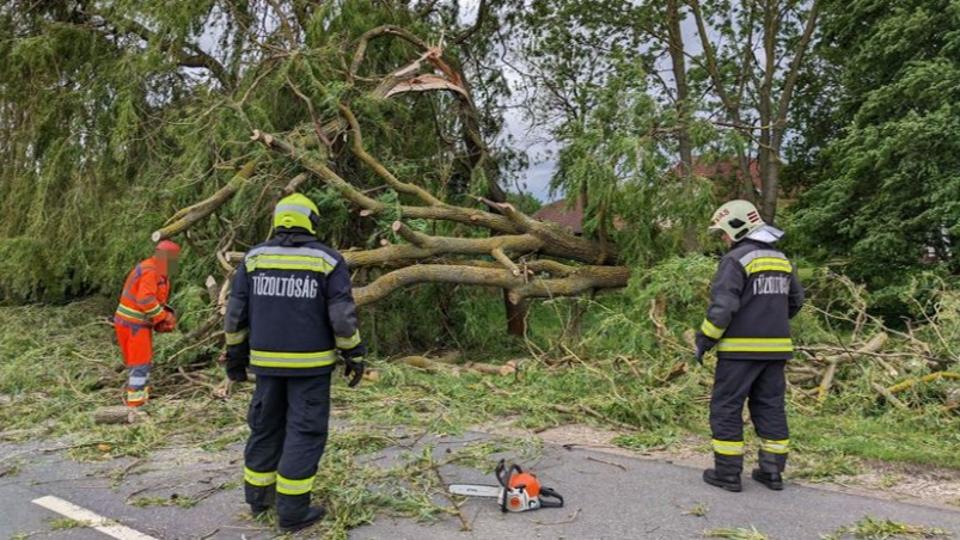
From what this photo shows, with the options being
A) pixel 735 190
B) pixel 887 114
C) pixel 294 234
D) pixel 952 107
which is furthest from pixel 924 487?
pixel 735 190

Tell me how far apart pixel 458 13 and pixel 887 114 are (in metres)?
6.59

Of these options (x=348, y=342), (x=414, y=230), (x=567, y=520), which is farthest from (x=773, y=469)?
(x=414, y=230)

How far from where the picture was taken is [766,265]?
3676 millimetres

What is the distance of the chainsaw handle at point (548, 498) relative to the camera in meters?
3.42

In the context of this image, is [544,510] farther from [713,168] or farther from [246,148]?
[713,168]

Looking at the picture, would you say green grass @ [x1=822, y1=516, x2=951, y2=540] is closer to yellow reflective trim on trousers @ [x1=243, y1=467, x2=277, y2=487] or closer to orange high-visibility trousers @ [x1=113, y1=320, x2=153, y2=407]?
yellow reflective trim on trousers @ [x1=243, y1=467, x2=277, y2=487]

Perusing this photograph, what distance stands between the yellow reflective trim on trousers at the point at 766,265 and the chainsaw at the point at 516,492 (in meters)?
1.58

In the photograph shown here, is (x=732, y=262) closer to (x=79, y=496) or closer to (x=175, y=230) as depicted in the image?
(x=79, y=496)

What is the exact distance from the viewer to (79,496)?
372 cm

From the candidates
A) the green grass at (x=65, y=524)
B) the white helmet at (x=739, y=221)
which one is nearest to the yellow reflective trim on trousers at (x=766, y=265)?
the white helmet at (x=739, y=221)

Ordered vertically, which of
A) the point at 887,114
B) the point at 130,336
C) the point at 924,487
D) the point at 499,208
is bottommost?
the point at 924,487

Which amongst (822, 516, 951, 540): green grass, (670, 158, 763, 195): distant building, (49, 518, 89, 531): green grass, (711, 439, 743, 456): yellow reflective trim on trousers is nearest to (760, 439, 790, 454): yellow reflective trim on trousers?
(711, 439, 743, 456): yellow reflective trim on trousers

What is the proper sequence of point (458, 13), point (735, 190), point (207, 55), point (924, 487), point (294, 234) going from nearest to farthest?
point (294, 234) < point (924, 487) < point (207, 55) < point (458, 13) < point (735, 190)

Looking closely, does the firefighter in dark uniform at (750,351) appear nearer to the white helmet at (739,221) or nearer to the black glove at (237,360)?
the white helmet at (739,221)
